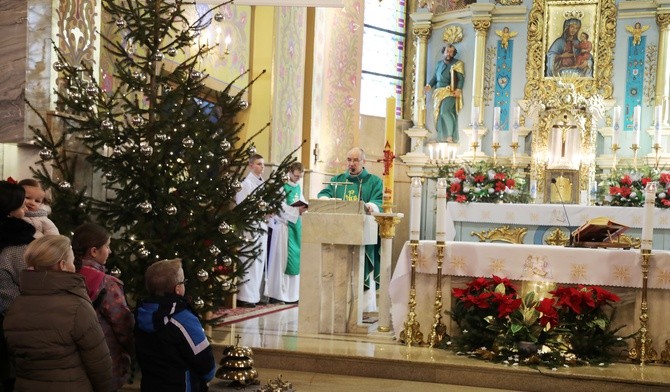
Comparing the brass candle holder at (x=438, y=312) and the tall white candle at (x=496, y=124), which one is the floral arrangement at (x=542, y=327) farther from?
the tall white candle at (x=496, y=124)

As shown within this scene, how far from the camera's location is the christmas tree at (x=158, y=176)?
18.5 feet

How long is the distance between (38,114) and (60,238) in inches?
91.5

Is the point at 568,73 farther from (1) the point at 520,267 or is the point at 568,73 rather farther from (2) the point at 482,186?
(1) the point at 520,267

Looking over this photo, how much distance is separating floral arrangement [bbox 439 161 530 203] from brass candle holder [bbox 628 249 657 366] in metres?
5.70

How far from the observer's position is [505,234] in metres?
12.1

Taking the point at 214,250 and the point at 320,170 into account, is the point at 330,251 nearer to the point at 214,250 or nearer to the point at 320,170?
the point at 214,250

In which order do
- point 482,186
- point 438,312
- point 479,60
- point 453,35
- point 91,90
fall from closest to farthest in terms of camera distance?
point 91,90, point 438,312, point 482,186, point 479,60, point 453,35

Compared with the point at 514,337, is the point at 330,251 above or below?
above

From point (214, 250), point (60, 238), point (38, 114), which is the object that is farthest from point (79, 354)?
point (38, 114)

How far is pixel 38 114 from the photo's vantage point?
230 inches

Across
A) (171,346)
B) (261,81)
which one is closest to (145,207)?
(171,346)

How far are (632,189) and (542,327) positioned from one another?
6313 mm

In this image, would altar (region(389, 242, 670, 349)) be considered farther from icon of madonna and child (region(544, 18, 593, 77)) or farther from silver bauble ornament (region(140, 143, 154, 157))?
icon of madonna and child (region(544, 18, 593, 77))

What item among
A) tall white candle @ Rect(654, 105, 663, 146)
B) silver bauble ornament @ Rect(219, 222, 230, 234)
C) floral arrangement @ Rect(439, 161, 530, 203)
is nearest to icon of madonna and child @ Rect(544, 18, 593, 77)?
tall white candle @ Rect(654, 105, 663, 146)
